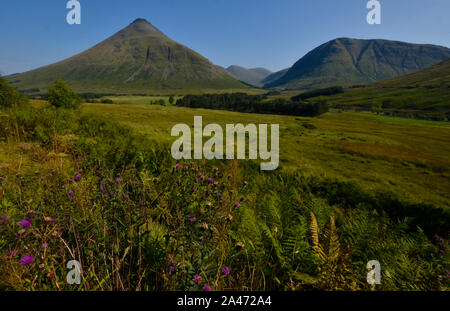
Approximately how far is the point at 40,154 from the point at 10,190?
327cm

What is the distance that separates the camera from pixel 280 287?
236cm

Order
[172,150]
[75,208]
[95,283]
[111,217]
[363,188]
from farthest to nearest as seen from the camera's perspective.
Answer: [172,150]
[363,188]
[75,208]
[111,217]
[95,283]

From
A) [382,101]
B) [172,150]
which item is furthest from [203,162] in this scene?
[382,101]

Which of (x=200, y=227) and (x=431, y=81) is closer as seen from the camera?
(x=200, y=227)

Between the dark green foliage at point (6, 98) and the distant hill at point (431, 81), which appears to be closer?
the dark green foliage at point (6, 98)

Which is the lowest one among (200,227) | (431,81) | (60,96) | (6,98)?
(200,227)

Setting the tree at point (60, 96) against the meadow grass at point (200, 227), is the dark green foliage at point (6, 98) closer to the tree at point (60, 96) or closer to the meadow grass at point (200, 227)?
the tree at point (60, 96)

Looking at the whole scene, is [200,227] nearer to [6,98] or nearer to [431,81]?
[6,98]

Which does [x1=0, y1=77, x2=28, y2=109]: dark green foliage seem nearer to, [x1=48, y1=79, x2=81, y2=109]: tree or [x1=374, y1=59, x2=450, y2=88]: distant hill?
[x1=48, y1=79, x2=81, y2=109]: tree

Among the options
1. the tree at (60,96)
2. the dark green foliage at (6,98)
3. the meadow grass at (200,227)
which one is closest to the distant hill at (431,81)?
the meadow grass at (200,227)

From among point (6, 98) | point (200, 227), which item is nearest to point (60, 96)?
point (6, 98)

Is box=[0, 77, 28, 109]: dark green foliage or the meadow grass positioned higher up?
box=[0, 77, 28, 109]: dark green foliage

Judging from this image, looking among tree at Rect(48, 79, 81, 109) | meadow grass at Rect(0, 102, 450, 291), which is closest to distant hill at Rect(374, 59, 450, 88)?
meadow grass at Rect(0, 102, 450, 291)
